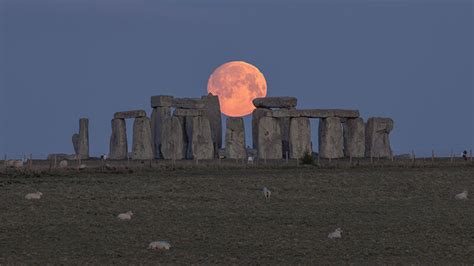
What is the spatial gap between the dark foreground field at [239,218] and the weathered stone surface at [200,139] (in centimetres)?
1509

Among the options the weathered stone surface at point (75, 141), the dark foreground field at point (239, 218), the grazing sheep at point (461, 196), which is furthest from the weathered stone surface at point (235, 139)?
the grazing sheep at point (461, 196)

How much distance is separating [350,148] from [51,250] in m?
38.0

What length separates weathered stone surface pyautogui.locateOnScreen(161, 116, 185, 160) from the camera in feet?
194

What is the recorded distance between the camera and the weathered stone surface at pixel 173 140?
59.1 meters

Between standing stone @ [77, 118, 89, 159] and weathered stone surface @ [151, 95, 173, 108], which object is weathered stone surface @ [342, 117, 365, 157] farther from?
standing stone @ [77, 118, 89, 159]

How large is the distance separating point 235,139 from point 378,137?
7.87 metres

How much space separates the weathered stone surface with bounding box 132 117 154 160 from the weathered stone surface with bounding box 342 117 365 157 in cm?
1086

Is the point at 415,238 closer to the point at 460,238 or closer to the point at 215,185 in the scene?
the point at 460,238

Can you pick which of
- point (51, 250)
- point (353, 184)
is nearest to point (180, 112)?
point (353, 184)

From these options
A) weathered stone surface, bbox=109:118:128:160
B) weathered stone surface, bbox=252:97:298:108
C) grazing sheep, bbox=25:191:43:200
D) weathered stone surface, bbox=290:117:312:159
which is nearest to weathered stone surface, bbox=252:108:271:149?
weathered stone surface, bbox=252:97:298:108

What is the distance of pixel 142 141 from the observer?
59875mm

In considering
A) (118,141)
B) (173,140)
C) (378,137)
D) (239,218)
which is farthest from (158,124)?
(239,218)

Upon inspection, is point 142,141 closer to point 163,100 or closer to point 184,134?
point 184,134

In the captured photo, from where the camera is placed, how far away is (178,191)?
36500 mm
